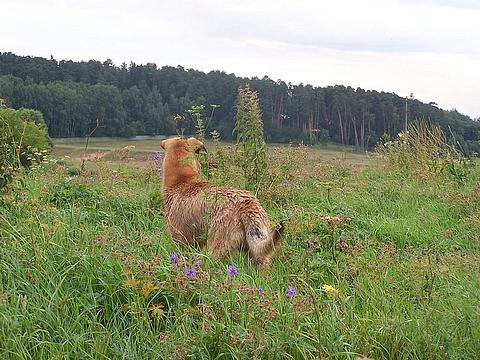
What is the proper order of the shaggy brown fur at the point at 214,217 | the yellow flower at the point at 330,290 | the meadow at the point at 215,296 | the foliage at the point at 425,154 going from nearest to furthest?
Answer: the meadow at the point at 215,296
the yellow flower at the point at 330,290
the shaggy brown fur at the point at 214,217
the foliage at the point at 425,154

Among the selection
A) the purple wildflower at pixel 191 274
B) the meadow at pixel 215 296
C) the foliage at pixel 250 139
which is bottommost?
the meadow at pixel 215 296

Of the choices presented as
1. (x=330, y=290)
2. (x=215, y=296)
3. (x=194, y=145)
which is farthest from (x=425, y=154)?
(x=215, y=296)

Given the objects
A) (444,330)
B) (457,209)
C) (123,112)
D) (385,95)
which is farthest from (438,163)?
(123,112)

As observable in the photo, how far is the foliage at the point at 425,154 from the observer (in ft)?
30.0

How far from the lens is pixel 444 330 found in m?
2.94

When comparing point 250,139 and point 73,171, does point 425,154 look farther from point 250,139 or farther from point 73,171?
point 73,171

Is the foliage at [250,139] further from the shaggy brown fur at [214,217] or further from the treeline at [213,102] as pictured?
the treeline at [213,102]

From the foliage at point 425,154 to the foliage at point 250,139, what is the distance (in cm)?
342

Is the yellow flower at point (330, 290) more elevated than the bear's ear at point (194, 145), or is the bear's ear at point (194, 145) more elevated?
the bear's ear at point (194, 145)

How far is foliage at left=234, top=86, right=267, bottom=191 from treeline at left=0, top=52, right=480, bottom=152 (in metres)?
2.05

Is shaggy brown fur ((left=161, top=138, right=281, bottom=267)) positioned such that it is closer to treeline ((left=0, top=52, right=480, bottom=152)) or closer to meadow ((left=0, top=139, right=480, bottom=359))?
meadow ((left=0, top=139, right=480, bottom=359))

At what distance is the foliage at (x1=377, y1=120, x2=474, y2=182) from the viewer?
9156 mm

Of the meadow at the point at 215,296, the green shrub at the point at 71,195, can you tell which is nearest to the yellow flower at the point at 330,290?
the meadow at the point at 215,296

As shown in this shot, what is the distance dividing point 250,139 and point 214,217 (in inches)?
98.6
